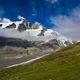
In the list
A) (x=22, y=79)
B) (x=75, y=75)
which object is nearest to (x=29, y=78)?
(x=22, y=79)

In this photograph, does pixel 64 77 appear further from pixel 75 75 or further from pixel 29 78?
pixel 29 78

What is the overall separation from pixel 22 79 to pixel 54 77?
7898mm

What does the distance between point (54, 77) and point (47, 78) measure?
1.47m

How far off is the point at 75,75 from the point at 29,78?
10.7 metres

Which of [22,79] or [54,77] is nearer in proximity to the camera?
[54,77]

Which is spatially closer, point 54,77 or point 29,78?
point 54,77

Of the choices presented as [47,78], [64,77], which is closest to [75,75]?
[64,77]

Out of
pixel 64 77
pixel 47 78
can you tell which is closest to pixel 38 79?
pixel 47 78

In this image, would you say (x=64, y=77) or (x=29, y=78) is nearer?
(x=64, y=77)

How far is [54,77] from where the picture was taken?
2159 inches

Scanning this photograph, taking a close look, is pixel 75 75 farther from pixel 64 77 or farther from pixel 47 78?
pixel 47 78

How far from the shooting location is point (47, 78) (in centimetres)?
5516

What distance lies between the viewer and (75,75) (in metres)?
53.2

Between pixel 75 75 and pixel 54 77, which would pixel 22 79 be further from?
pixel 75 75
